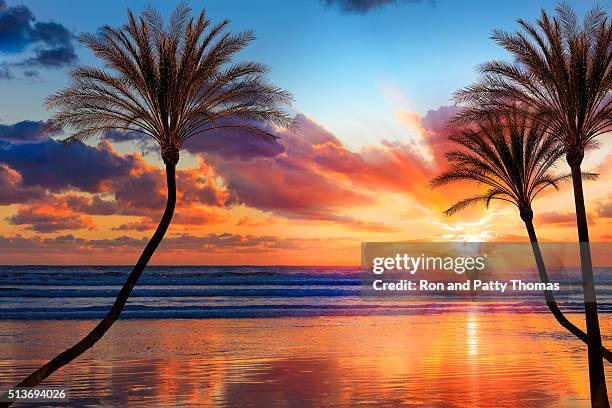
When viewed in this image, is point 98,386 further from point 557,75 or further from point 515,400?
point 557,75

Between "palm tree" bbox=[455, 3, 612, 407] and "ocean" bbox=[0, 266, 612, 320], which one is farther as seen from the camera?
"ocean" bbox=[0, 266, 612, 320]

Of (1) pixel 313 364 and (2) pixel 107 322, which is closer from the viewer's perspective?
(2) pixel 107 322

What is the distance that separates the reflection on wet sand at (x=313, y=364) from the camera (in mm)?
17703

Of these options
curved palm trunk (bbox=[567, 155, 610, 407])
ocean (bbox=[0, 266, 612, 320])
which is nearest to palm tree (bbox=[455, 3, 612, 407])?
curved palm trunk (bbox=[567, 155, 610, 407])

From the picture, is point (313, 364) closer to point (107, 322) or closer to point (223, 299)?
point (107, 322)

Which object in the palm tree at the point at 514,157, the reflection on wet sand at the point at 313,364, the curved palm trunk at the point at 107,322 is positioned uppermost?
the palm tree at the point at 514,157

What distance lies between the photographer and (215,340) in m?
28.5

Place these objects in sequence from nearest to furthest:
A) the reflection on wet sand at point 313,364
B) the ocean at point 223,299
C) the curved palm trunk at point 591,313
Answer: the curved palm trunk at point 591,313
the reflection on wet sand at point 313,364
the ocean at point 223,299

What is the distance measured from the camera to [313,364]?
22438mm

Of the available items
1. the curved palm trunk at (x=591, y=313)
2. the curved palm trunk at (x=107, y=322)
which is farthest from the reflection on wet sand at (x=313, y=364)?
the curved palm trunk at (x=107, y=322)

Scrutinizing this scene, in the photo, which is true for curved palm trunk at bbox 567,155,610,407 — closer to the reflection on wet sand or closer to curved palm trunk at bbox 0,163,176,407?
the reflection on wet sand

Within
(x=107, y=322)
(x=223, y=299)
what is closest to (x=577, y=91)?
(x=107, y=322)

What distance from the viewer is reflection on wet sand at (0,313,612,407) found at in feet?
58.1

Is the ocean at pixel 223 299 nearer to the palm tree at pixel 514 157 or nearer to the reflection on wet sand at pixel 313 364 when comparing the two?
the reflection on wet sand at pixel 313 364
